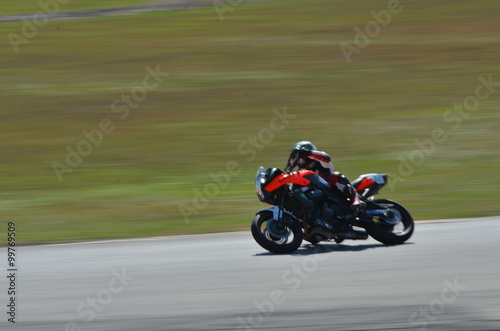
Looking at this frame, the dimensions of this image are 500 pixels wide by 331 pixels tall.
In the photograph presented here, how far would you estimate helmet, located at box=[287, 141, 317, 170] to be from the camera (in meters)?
9.45

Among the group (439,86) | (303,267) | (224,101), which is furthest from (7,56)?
(303,267)

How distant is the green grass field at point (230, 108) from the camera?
1370 centimetres

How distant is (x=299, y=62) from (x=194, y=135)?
7732mm
